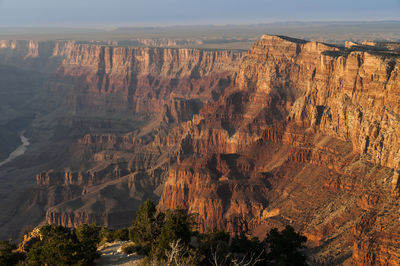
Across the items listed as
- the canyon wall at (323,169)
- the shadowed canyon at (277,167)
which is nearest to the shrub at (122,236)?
the shadowed canyon at (277,167)

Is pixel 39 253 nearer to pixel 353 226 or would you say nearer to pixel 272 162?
pixel 353 226

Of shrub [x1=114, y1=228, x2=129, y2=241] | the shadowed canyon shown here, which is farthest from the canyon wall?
shrub [x1=114, y1=228, x2=129, y2=241]

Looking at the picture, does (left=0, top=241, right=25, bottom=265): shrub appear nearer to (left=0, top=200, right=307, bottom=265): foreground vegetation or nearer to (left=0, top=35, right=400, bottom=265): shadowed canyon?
(left=0, top=200, right=307, bottom=265): foreground vegetation

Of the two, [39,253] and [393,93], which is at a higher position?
[393,93]

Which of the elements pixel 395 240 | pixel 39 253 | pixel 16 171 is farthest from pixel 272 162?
pixel 16 171

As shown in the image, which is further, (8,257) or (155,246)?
(8,257)

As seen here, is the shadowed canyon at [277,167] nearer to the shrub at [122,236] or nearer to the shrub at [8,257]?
the shrub at [122,236]

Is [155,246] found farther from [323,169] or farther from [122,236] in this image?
[323,169]

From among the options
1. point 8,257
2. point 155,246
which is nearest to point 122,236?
point 155,246
